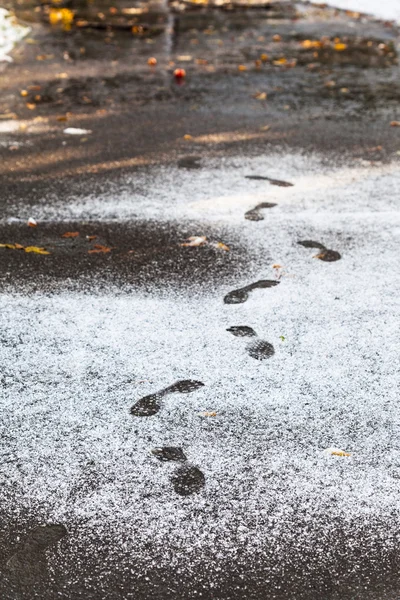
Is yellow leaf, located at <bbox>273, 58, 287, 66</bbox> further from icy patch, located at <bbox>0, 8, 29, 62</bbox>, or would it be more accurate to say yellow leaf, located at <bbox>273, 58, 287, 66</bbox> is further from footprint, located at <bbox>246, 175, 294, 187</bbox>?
footprint, located at <bbox>246, 175, 294, 187</bbox>

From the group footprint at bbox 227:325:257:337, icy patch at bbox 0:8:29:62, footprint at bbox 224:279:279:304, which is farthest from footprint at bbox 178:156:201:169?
icy patch at bbox 0:8:29:62

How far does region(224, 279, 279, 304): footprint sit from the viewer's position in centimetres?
346

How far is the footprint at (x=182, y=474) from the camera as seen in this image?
2391mm

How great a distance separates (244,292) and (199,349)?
20.9 inches

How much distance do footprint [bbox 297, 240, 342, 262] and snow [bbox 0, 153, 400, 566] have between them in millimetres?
40

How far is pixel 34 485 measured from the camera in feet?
7.91

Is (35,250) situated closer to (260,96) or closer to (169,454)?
(169,454)

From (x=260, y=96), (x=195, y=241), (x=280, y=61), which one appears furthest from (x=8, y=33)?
(x=195, y=241)

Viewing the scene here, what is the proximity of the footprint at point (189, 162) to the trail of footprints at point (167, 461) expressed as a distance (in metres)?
1.63

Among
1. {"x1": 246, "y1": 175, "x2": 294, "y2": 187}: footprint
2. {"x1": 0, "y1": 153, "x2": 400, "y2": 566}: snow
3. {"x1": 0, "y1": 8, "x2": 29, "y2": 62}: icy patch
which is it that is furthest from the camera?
{"x1": 0, "y1": 8, "x2": 29, "y2": 62}: icy patch

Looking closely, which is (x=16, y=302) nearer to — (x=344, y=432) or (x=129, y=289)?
(x=129, y=289)

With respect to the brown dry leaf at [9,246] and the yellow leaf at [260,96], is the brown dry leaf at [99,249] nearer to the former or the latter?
the brown dry leaf at [9,246]

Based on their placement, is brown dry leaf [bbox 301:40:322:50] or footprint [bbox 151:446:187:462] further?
brown dry leaf [bbox 301:40:322:50]

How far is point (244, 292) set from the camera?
3.53 meters
